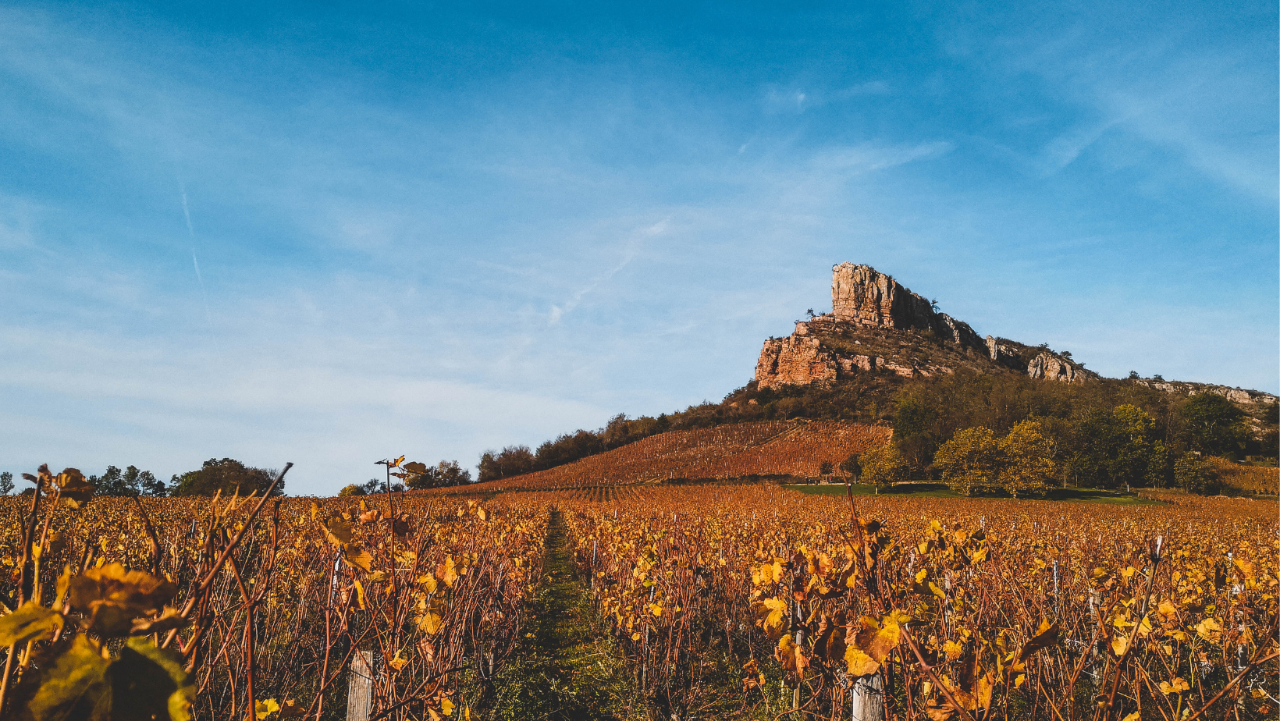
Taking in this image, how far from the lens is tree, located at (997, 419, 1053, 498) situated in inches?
1551

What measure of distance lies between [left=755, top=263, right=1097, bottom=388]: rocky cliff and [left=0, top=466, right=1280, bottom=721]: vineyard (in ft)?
277

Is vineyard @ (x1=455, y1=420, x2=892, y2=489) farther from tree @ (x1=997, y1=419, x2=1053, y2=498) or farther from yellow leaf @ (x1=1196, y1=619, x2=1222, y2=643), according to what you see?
yellow leaf @ (x1=1196, y1=619, x2=1222, y2=643)

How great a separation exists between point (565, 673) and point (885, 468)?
1643 inches

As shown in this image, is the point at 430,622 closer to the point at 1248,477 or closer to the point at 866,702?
the point at 866,702

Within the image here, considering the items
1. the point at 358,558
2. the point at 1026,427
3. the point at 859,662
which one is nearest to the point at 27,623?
the point at 358,558

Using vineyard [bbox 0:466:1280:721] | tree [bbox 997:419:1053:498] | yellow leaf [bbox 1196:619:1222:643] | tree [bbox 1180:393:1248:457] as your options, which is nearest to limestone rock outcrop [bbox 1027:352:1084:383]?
tree [bbox 1180:393:1248:457]

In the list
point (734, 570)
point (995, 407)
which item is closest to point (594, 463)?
point (995, 407)

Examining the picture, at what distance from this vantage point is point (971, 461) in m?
41.9

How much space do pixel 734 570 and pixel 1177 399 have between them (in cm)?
7364

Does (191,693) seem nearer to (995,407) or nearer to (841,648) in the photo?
(841,648)

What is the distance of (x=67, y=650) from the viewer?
1.37 ft

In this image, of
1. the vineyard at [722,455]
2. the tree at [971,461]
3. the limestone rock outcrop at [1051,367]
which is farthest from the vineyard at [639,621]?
the limestone rock outcrop at [1051,367]

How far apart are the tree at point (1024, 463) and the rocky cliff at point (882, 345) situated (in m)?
43.6

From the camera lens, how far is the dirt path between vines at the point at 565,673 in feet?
15.5
